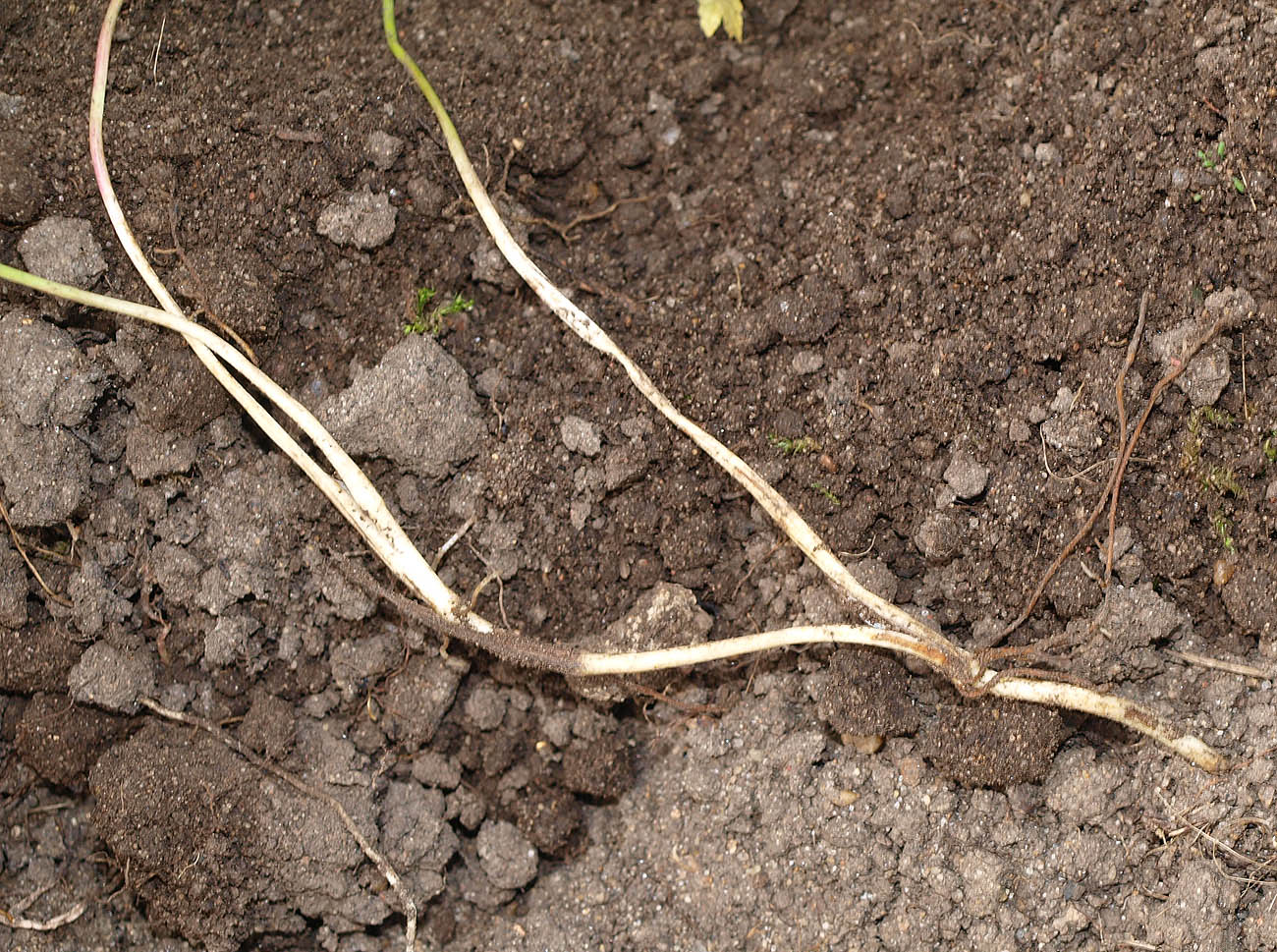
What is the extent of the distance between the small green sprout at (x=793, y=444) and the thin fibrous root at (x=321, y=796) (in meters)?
1.20

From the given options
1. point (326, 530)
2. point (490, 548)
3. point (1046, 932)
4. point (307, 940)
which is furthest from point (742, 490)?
point (307, 940)

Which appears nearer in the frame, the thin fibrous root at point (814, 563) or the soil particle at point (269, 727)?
the thin fibrous root at point (814, 563)

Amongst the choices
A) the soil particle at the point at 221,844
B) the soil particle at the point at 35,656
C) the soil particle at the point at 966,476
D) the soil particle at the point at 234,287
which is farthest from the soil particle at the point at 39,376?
the soil particle at the point at 966,476

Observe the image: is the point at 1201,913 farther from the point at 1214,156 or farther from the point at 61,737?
the point at 61,737

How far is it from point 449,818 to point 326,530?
0.68 m

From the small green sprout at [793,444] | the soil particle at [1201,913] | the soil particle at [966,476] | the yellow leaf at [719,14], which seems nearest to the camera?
the soil particle at [1201,913]

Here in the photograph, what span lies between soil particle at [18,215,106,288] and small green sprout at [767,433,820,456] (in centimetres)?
149

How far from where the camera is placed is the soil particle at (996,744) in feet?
6.96

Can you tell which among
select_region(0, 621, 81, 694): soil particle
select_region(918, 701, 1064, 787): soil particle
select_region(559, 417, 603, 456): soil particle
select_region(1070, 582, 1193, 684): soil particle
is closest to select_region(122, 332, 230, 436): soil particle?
select_region(0, 621, 81, 694): soil particle

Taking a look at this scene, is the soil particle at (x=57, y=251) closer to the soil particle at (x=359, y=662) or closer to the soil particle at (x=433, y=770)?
the soil particle at (x=359, y=662)

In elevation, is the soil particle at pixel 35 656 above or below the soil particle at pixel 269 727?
above

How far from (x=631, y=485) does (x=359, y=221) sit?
82 centimetres

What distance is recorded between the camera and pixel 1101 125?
86.3 inches

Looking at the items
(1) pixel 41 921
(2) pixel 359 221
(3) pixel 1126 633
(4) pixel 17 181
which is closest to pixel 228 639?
(1) pixel 41 921
